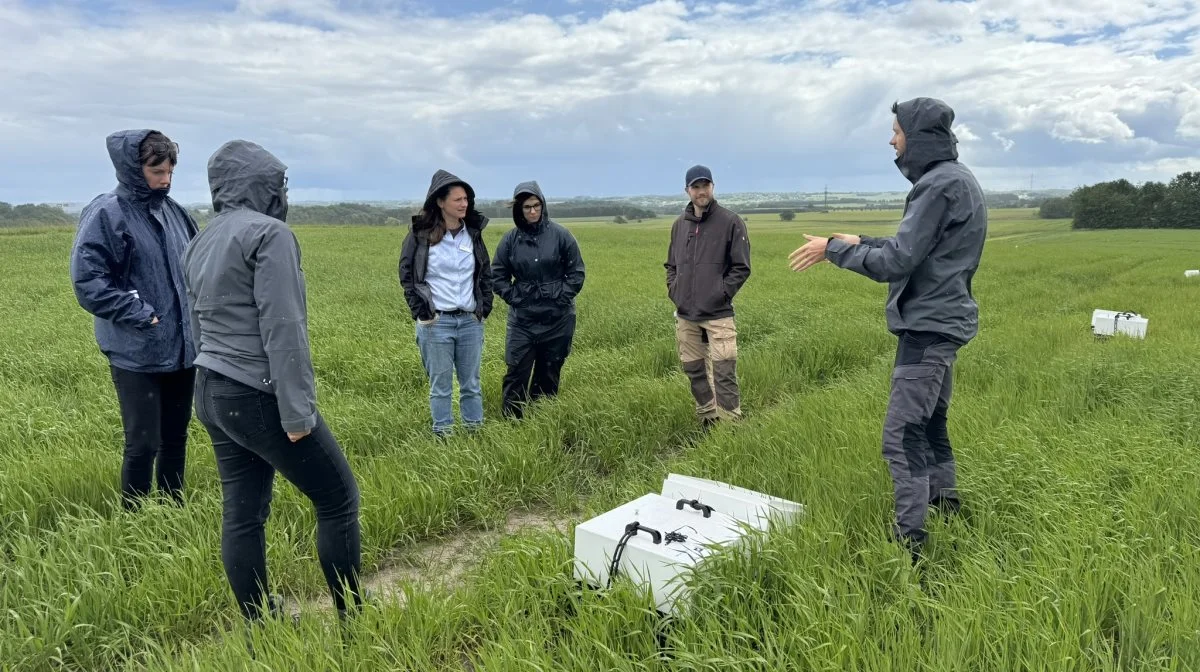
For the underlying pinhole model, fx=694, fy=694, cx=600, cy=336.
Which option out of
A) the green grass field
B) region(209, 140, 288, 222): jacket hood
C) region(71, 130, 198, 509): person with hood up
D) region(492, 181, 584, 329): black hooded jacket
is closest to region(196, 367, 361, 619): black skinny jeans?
the green grass field

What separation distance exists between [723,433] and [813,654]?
8.28 feet

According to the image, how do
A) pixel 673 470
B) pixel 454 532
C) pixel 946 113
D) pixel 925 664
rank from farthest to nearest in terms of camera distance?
pixel 673 470, pixel 454 532, pixel 946 113, pixel 925 664

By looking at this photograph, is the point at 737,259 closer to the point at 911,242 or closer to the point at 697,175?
the point at 697,175

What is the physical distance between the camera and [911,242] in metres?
2.90

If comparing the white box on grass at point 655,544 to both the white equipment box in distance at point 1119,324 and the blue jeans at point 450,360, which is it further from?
the white equipment box in distance at point 1119,324

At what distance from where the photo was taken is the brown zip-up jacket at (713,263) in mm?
5184

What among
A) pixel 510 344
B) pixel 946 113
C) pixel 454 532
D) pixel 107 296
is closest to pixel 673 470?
pixel 454 532

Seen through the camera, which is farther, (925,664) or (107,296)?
(107,296)

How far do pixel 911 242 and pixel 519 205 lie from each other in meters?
3.13

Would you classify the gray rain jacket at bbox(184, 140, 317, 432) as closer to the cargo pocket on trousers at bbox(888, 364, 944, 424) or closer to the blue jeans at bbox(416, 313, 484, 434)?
the blue jeans at bbox(416, 313, 484, 434)

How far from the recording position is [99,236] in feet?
11.3

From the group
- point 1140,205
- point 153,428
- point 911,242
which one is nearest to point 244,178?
point 153,428

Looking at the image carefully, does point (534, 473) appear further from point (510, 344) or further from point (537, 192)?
point (537, 192)

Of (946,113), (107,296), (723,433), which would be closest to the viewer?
(946,113)
